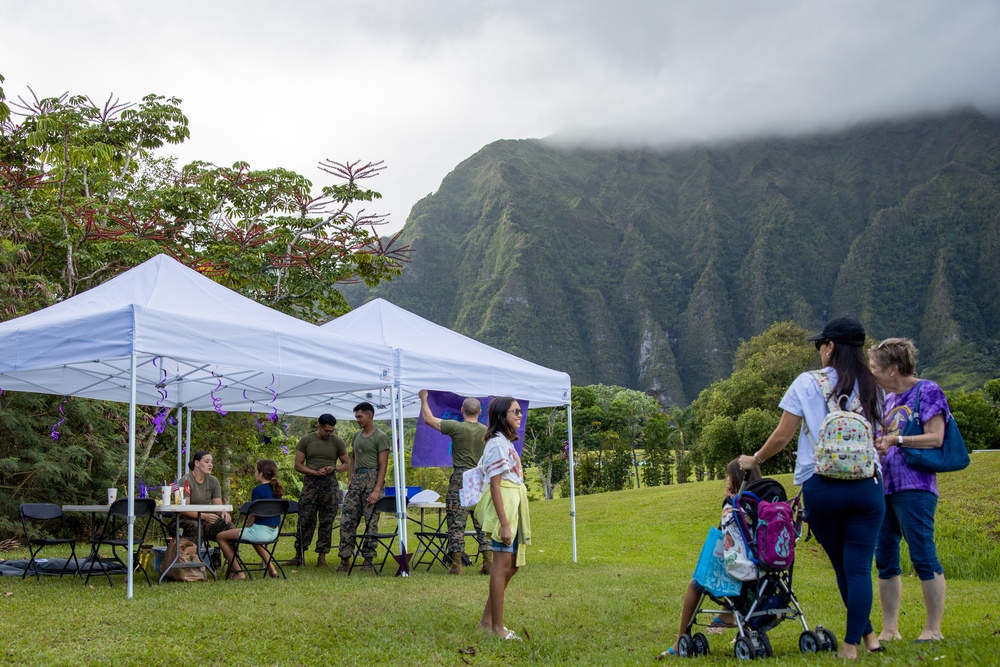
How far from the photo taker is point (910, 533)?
4.51 m

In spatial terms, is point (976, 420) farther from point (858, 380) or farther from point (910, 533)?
point (858, 380)

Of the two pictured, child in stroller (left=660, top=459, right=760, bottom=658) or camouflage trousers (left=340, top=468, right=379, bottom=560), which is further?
camouflage trousers (left=340, top=468, right=379, bottom=560)

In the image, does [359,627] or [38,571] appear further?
[38,571]

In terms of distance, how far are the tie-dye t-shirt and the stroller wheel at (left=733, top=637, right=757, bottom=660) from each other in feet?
3.54

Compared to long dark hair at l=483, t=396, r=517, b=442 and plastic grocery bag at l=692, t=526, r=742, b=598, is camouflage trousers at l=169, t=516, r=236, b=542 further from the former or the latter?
plastic grocery bag at l=692, t=526, r=742, b=598

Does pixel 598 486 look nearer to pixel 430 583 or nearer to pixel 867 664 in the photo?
pixel 430 583

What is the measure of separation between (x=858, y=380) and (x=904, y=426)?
0.58 meters

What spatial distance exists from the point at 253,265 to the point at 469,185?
12859cm

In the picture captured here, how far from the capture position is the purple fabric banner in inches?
391

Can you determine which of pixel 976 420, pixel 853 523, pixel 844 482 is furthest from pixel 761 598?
pixel 976 420

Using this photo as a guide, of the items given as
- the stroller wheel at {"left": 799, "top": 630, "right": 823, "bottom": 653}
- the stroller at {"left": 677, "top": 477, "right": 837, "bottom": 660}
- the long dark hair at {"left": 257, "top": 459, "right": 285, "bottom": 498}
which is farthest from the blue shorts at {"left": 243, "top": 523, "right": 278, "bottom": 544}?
the stroller wheel at {"left": 799, "top": 630, "right": 823, "bottom": 653}

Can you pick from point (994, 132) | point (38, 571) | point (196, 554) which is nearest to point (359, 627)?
point (196, 554)

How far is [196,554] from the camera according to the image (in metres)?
7.72

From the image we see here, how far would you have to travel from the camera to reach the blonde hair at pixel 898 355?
4.69 meters
